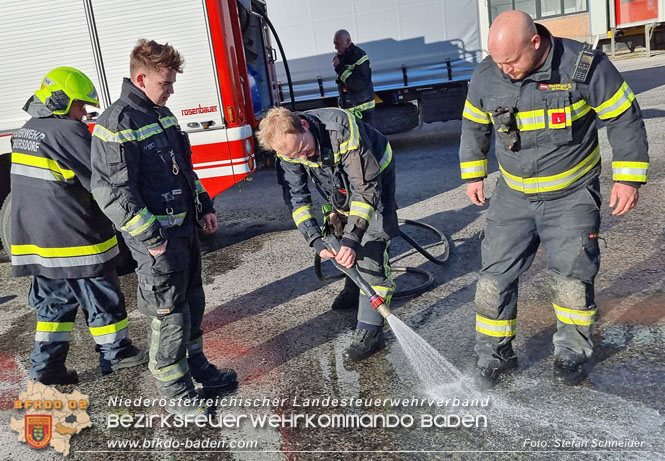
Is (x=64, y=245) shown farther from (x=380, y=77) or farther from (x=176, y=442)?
(x=380, y=77)

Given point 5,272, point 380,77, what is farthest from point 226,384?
point 380,77

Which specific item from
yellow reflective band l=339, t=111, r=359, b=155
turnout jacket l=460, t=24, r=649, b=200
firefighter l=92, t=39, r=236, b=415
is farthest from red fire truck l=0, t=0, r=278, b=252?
turnout jacket l=460, t=24, r=649, b=200

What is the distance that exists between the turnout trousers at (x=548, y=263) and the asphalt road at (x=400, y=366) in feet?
0.66

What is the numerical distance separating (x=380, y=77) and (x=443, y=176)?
128 inches

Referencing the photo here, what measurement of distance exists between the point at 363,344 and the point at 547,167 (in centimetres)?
154

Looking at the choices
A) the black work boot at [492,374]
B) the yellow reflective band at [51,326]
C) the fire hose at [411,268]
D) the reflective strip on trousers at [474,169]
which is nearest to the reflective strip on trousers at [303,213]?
the fire hose at [411,268]

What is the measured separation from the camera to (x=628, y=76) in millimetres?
15820

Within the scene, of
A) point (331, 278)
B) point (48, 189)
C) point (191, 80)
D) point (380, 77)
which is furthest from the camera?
point (380, 77)

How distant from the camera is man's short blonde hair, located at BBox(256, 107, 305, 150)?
3.11 meters

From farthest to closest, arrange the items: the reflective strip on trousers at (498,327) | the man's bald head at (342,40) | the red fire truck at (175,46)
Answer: the man's bald head at (342,40) < the red fire truck at (175,46) < the reflective strip on trousers at (498,327)

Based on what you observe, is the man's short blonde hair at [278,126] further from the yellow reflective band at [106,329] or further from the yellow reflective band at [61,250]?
the yellow reflective band at [106,329]

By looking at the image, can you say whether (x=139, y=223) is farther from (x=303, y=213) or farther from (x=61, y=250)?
(x=303, y=213)

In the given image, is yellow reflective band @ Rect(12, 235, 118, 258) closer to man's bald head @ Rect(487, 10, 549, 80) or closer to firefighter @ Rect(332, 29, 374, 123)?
man's bald head @ Rect(487, 10, 549, 80)

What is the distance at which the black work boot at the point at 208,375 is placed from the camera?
3.49m
